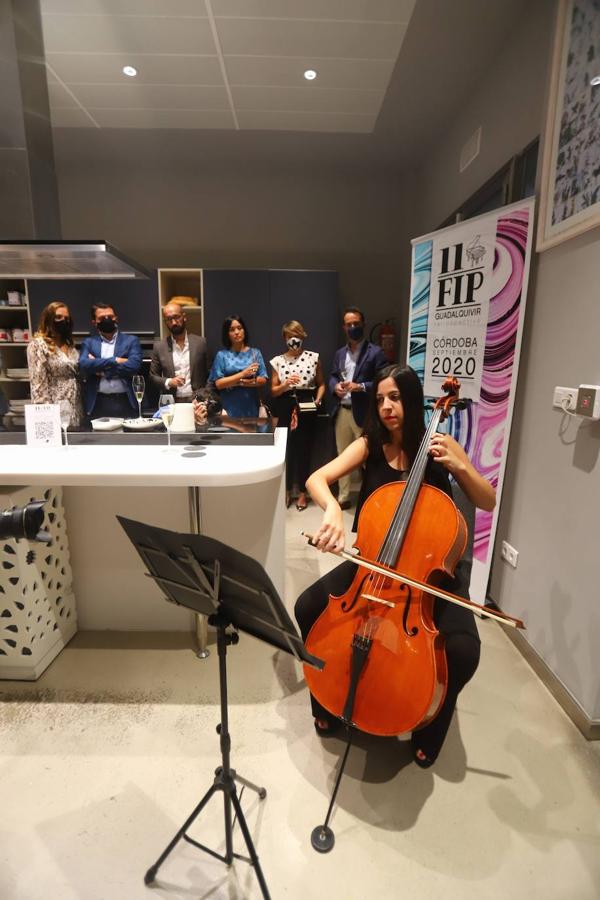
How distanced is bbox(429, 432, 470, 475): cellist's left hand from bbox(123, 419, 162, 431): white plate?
4.55ft

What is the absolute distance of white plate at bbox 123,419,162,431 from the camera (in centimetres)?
214

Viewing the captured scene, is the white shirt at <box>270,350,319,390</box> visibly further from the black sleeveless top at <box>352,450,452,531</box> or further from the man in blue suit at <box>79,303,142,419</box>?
the black sleeveless top at <box>352,450,452,531</box>

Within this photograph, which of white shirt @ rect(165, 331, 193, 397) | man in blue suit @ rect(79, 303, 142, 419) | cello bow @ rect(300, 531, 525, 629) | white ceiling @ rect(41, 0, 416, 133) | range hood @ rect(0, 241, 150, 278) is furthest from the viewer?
white shirt @ rect(165, 331, 193, 397)

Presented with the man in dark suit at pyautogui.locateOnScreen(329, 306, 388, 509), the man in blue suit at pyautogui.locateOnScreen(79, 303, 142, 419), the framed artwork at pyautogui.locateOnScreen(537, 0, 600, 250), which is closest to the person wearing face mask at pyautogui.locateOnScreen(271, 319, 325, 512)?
the man in dark suit at pyautogui.locateOnScreen(329, 306, 388, 509)

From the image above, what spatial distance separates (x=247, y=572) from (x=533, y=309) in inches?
68.6

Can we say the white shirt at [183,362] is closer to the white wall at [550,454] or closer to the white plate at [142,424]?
the white plate at [142,424]

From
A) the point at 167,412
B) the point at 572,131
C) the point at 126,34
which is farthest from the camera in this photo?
the point at 126,34

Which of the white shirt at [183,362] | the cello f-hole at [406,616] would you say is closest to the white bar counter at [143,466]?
the cello f-hole at [406,616]

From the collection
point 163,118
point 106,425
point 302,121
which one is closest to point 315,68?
point 302,121

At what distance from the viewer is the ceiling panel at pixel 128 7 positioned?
2.06 m

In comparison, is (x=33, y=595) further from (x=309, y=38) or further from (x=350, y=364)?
(x=309, y=38)

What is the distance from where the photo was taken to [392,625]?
3.70 feet

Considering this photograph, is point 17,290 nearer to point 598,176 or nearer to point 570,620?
point 598,176

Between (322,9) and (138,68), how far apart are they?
1.15 m
